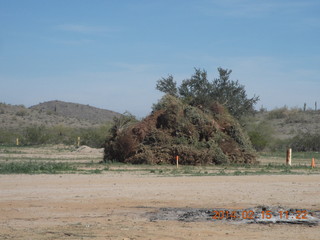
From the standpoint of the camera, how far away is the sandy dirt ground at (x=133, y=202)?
12320mm

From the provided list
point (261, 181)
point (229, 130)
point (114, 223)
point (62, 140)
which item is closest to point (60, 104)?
point (62, 140)

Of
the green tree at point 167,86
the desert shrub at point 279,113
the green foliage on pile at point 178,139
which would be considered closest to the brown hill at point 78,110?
the desert shrub at point 279,113

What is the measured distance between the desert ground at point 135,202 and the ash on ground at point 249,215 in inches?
9.8

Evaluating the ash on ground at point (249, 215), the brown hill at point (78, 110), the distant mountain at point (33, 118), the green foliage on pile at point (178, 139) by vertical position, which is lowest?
the ash on ground at point (249, 215)

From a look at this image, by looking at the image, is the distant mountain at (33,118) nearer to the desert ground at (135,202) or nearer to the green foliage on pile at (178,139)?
the green foliage on pile at (178,139)

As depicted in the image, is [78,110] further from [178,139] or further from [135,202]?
[135,202]

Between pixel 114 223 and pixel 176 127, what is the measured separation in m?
20.5

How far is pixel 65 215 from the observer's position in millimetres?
14445

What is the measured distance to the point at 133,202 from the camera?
54.1 feet

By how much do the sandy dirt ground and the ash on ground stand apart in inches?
11.9

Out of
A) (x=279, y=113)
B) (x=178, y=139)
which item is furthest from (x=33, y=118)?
(x=178, y=139)

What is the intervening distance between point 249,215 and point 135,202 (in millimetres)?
3855

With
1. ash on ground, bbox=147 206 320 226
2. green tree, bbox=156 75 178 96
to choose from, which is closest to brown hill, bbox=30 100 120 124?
green tree, bbox=156 75 178 96
